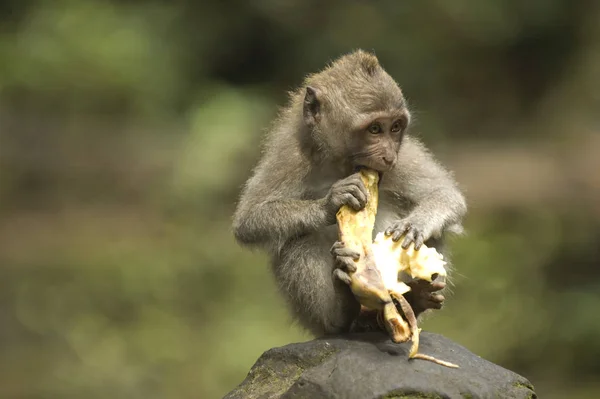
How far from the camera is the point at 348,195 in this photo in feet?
23.2

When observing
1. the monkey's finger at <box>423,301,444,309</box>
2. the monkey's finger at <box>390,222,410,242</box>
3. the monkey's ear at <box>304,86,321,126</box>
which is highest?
the monkey's ear at <box>304,86,321,126</box>

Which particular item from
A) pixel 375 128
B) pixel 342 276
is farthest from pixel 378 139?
pixel 342 276

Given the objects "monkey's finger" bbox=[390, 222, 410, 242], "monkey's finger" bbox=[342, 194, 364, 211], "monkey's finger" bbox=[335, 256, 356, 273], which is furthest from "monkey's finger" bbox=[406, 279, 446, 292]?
"monkey's finger" bbox=[342, 194, 364, 211]

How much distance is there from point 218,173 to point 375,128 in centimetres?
767

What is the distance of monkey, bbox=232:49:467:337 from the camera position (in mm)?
7129

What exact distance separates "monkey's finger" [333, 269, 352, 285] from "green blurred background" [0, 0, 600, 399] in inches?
234

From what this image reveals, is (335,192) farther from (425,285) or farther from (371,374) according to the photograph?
(371,374)

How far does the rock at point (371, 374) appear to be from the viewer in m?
6.09

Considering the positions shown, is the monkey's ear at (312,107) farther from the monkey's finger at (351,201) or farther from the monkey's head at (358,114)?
the monkey's finger at (351,201)

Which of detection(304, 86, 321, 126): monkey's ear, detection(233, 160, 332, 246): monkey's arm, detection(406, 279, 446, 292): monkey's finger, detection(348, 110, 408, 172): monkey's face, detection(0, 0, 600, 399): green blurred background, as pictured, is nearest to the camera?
detection(406, 279, 446, 292): monkey's finger

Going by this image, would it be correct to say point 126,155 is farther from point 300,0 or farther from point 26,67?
point 300,0

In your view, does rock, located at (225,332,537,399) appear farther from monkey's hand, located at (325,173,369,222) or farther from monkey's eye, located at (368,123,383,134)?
monkey's eye, located at (368,123,383,134)

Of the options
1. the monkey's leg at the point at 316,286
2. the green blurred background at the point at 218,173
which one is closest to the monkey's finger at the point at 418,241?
the monkey's leg at the point at 316,286

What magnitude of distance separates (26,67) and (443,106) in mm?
7252
